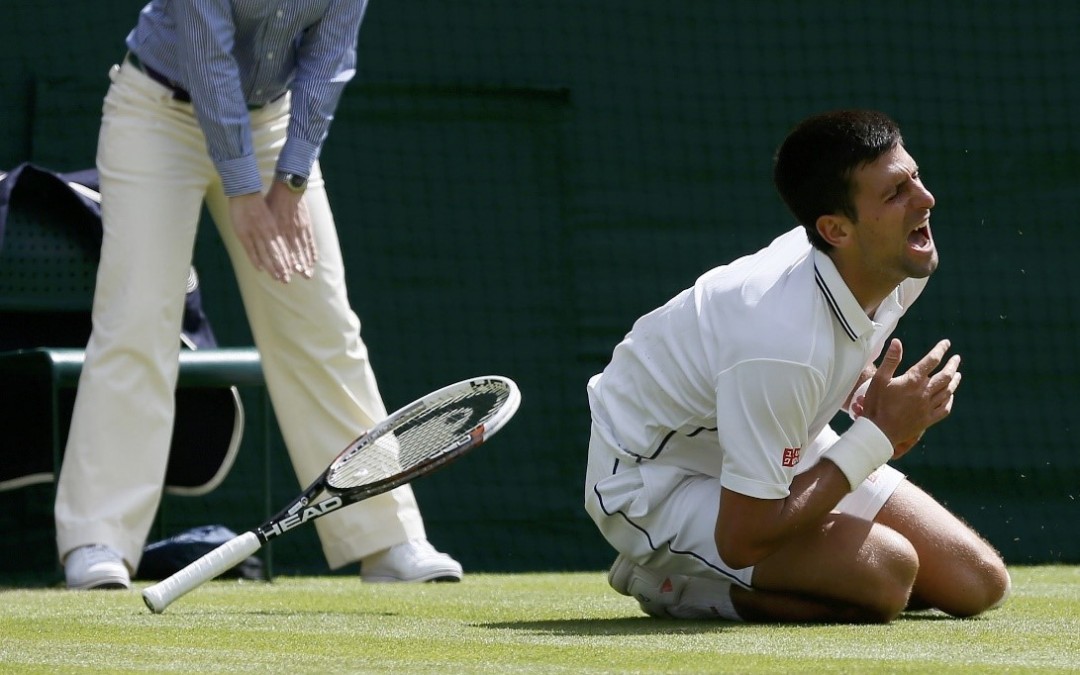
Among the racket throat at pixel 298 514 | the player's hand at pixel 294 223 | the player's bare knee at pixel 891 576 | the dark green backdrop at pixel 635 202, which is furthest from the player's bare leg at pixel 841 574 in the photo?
the dark green backdrop at pixel 635 202

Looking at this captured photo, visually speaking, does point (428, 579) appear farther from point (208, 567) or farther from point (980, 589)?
point (980, 589)

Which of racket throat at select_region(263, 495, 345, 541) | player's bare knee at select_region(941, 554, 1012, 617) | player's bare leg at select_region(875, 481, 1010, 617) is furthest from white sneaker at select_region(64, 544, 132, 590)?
player's bare knee at select_region(941, 554, 1012, 617)

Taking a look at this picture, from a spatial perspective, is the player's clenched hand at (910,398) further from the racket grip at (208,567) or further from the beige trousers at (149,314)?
the beige trousers at (149,314)

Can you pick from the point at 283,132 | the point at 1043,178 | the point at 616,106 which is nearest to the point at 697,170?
the point at 616,106

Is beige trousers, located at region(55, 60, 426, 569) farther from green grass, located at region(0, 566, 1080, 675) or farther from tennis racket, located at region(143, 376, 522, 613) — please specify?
tennis racket, located at region(143, 376, 522, 613)

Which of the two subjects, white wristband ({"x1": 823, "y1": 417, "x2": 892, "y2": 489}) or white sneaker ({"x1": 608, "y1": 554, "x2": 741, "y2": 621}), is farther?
white sneaker ({"x1": 608, "y1": 554, "x2": 741, "y2": 621})

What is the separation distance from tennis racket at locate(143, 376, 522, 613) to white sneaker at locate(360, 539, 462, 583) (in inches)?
35.2

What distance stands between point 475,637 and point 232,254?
1.72m

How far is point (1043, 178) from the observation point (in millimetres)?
5898

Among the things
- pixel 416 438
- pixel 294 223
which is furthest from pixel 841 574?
pixel 294 223

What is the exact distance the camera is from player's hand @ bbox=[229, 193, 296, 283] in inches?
159

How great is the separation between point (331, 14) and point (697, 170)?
78.7 inches

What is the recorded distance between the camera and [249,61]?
168 inches

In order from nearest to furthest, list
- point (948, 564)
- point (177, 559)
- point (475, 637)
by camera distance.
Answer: point (475, 637) < point (948, 564) < point (177, 559)
